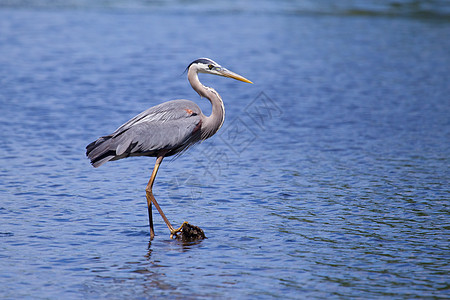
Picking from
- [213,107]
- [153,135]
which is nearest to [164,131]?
[153,135]

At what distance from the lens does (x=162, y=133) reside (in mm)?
9039

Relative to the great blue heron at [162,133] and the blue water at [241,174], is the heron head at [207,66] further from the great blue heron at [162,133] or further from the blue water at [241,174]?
the blue water at [241,174]

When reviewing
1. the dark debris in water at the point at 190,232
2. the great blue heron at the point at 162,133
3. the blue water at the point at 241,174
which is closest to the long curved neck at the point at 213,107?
the great blue heron at the point at 162,133

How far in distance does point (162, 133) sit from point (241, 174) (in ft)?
9.56

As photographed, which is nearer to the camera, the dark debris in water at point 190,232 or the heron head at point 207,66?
the dark debris in water at point 190,232

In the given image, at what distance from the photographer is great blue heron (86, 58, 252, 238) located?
893 centimetres

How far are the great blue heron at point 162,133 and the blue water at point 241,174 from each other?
36.1 inches

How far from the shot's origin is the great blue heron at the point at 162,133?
893 cm

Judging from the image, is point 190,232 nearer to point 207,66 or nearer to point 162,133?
point 162,133

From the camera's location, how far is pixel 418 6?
1319 inches

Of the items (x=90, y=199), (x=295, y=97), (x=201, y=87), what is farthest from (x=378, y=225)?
(x=295, y=97)

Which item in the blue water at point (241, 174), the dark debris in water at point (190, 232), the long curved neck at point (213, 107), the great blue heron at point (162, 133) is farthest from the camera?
the long curved neck at point (213, 107)

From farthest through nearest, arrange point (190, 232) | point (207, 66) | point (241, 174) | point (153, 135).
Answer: point (241, 174) → point (207, 66) → point (153, 135) → point (190, 232)

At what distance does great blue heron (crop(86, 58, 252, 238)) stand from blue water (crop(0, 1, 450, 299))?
36.1 inches
